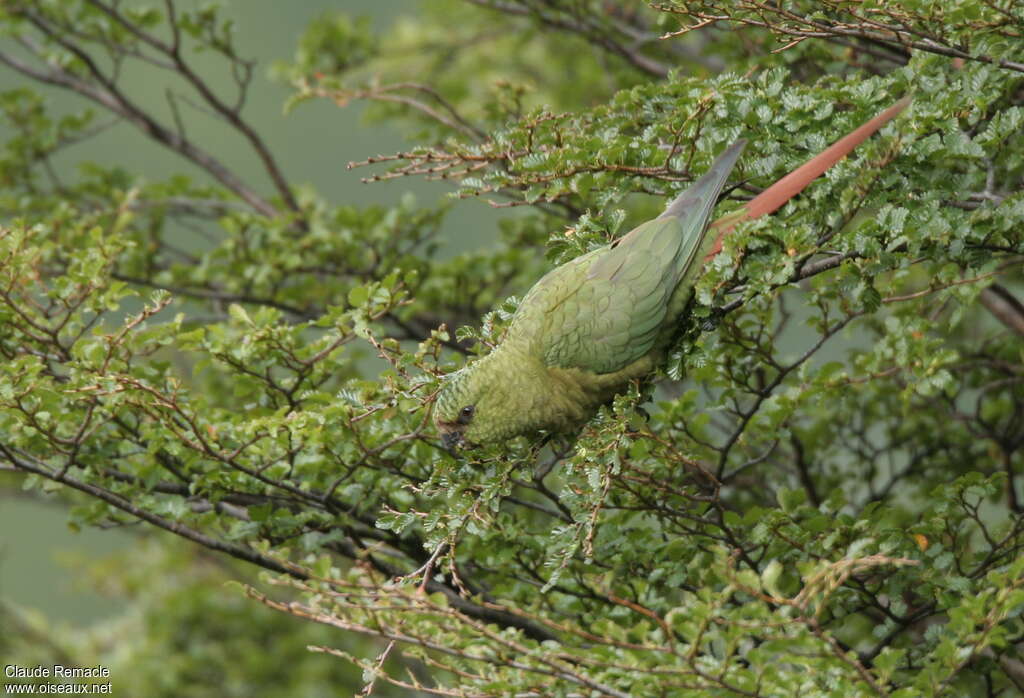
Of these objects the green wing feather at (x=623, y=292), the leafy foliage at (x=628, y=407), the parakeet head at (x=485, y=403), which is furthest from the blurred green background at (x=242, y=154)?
the parakeet head at (x=485, y=403)

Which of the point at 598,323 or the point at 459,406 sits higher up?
the point at 598,323

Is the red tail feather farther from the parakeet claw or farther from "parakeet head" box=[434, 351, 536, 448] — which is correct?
the parakeet claw

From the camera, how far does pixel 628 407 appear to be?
2.87 metres

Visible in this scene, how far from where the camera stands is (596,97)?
706cm

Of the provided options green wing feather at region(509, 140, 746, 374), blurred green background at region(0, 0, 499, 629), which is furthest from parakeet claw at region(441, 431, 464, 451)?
blurred green background at region(0, 0, 499, 629)

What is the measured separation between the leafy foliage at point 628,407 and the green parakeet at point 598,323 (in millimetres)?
98

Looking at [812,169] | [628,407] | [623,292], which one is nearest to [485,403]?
[628,407]

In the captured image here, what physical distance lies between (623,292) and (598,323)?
11 cm

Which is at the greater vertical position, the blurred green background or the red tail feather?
the blurred green background

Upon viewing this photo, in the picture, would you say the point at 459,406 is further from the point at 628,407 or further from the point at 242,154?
the point at 242,154

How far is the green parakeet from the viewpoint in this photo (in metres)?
2.97

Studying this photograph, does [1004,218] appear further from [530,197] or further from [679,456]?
[530,197]

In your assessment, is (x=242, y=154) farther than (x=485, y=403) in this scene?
Yes

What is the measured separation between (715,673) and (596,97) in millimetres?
5258
